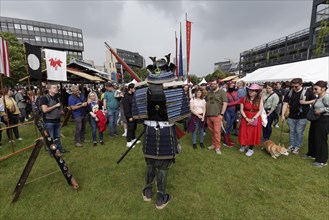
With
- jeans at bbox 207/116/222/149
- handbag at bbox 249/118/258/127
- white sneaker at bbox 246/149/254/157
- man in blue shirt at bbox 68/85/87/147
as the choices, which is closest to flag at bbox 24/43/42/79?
man in blue shirt at bbox 68/85/87/147

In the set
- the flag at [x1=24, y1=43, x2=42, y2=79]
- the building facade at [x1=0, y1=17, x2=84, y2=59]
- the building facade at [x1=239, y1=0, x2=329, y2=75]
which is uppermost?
the building facade at [x1=0, y1=17, x2=84, y2=59]

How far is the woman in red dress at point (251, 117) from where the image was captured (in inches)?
162

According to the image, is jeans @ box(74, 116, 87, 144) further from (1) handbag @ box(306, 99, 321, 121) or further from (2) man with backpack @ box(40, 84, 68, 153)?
(1) handbag @ box(306, 99, 321, 121)

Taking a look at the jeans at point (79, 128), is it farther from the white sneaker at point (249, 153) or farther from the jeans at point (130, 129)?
the white sneaker at point (249, 153)

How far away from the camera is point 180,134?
2.87 m

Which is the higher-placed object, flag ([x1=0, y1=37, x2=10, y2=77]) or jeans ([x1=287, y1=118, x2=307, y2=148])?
flag ([x1=0, y1=37, x2=10, y2=77])

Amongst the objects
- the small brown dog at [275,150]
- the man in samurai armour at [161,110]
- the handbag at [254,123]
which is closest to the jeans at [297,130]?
the small brown dog at [275,150]

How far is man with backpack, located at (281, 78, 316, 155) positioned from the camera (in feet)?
13.5

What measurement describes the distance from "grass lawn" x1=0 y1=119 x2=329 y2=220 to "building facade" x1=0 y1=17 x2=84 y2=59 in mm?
58373

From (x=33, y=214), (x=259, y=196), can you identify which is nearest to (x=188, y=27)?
(x=259, y=196)

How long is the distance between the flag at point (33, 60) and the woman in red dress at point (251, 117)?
4.81 meters

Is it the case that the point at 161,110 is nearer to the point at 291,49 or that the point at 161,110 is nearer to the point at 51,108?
the point at 51,108

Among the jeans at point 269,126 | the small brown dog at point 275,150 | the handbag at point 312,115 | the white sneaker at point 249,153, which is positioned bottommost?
the white sneaker at point 249,153

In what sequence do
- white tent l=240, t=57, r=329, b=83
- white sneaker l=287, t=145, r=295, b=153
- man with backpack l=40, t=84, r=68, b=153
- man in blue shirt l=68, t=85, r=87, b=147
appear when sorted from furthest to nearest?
white tent l=240, t=57, r=329, b=83 < man in blue shirt l=68, t=85, r=87, b=147 < white sneaker l=287, t=145, r=295, b=153 < man with backpack l=40, t=84, r=68, b=153
